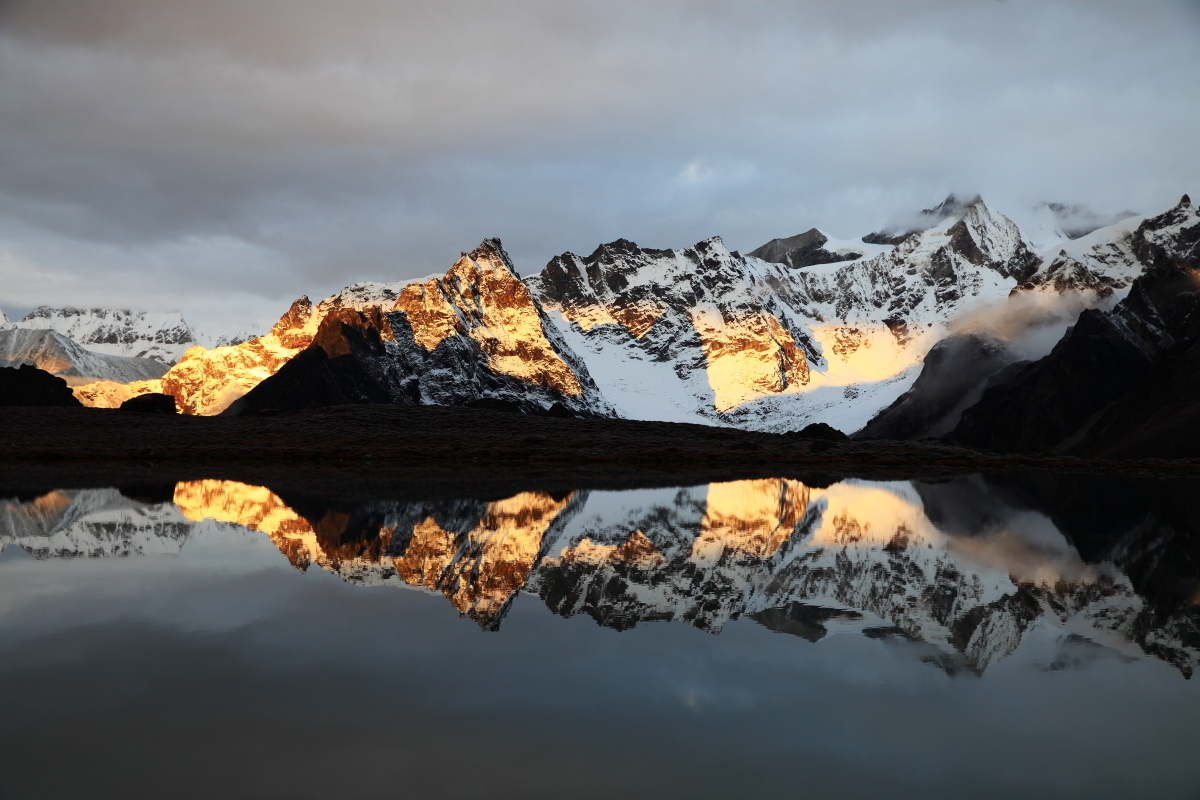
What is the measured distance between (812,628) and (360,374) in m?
189

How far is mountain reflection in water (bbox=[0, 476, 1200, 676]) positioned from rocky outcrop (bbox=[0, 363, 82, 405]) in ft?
199

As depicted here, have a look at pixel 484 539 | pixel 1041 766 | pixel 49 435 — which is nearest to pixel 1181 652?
pixel 1041 766

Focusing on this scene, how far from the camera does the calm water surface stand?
663 centimetres

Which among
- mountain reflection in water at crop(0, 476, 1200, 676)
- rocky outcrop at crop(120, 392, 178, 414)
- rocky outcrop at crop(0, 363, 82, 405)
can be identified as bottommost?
mountain reflection in water at crop(0, 476, 1200, 676)

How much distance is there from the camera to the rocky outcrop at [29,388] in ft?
258

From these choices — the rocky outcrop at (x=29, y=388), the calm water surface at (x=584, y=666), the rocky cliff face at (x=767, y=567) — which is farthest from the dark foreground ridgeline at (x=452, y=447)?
the calm water surface at (x=584, y=666)

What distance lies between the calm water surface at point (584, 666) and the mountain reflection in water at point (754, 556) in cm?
10

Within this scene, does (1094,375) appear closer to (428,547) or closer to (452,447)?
(452,447)

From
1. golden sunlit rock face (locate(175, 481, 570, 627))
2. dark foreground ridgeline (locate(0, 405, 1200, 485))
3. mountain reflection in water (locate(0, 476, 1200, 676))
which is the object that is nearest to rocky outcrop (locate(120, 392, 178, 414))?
dark foreground ridgeline (locate(0, 405, 1200, 485))

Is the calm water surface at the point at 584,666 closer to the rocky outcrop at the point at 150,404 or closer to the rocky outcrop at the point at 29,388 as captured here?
the rocky outcrop at the point at 150,404

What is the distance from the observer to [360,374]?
192375mm

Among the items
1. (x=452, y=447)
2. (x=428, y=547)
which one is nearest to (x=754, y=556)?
(x=428, y=547)

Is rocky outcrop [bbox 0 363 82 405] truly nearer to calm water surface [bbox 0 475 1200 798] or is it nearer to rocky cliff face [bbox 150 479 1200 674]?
rocky cliff face [bbox 150 479 1200 674]

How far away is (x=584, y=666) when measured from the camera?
9.45m
